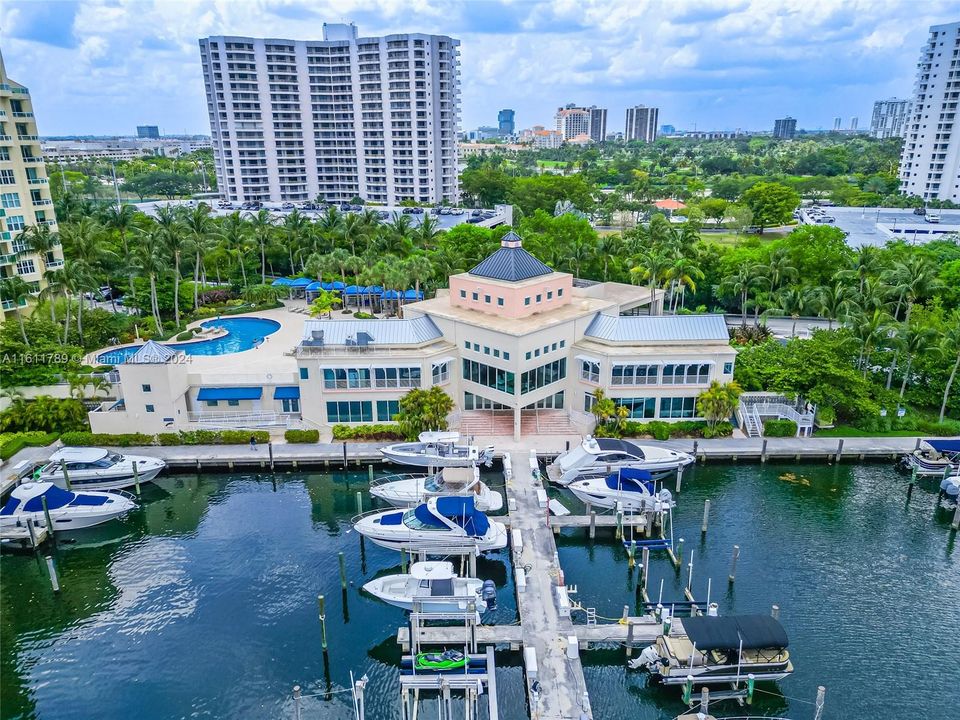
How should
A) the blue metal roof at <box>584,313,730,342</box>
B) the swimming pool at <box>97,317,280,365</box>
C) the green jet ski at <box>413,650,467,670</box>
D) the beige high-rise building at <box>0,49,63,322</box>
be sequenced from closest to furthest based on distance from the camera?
1. the green jet ski at <box>413,650,467,670</box>
2. the blue metal roof at <box>584,313,730,342</box>
3. the swimming pool at <box>97,317,280,365</box>
4. the beige high-rise building at <box>0,49,63,322</box>

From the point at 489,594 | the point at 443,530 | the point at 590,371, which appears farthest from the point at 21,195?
the point at 489,594

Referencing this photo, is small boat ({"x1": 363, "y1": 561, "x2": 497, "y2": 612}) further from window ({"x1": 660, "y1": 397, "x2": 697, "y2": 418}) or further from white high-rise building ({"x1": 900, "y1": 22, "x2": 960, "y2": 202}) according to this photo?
white high-rise building ({"x1": 900, "y1": 22, "x2": 960, "y2": 202})

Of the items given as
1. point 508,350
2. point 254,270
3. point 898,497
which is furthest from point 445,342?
point 254,270

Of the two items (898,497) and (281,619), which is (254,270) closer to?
(281,619)

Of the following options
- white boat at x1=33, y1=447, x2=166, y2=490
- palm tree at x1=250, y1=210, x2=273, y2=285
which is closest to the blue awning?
white boat at x1=33, y1=447, x2=166, y2=490

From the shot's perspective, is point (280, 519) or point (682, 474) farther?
point (682, 474)

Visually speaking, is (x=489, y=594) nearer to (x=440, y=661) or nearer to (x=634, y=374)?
(x=440, y=661)
